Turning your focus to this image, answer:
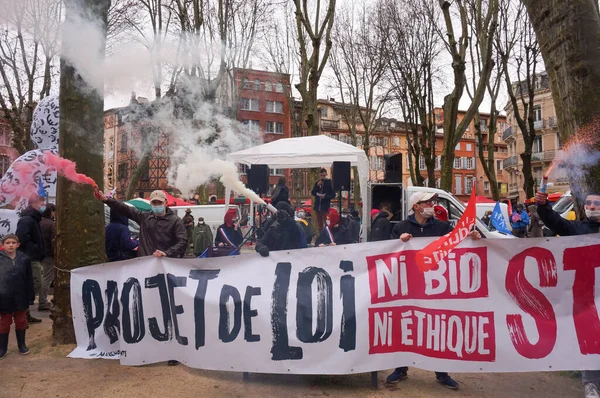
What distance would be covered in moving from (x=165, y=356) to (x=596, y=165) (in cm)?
463

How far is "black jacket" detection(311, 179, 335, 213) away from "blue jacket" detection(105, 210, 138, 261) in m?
6.42

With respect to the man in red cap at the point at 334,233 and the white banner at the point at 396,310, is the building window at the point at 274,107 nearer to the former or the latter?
the man in red cap at the point at 334,233

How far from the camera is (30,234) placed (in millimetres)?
7285

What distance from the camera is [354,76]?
25141 mm

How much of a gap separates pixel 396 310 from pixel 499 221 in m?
7.28

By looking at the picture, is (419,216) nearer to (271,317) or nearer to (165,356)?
(271,317)

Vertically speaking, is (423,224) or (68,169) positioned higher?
(68,169)

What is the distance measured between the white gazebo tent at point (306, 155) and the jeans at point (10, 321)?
19.6ft

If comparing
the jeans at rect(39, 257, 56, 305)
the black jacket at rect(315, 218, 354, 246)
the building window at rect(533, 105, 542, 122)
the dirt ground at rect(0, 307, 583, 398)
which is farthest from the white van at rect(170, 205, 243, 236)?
the building window at rect(533, 105, 542, 122)

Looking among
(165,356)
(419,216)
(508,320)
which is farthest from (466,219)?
(165,356)

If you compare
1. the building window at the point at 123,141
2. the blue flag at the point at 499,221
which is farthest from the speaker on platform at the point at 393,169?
the building window at the point at 123,141

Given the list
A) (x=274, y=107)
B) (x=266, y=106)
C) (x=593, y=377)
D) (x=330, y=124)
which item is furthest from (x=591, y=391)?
(x=330, y=124)

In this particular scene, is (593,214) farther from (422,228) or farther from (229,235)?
(229,235)

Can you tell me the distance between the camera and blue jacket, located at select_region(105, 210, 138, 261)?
22.2ft
